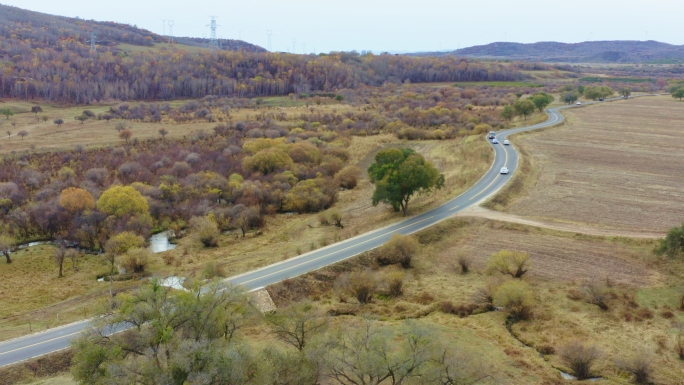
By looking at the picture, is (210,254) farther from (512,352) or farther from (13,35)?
(13,35)

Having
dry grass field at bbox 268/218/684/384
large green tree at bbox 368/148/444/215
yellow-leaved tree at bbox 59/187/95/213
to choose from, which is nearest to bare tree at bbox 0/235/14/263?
yellow-leaved tree at bbox 59/187/95/213

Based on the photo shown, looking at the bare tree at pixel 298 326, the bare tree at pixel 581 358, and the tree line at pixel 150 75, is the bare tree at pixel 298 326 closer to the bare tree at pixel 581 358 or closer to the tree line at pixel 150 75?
the bare tree at pixel 581 358

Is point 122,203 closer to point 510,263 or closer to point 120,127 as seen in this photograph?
point 510,263

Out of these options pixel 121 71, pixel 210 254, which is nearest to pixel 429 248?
pixel 210 254

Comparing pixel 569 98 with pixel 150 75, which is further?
pixel 150 75

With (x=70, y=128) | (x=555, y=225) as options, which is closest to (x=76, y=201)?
(x=555, y=225)

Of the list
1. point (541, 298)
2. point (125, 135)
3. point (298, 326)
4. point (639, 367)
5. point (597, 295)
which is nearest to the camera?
point (639, 367)

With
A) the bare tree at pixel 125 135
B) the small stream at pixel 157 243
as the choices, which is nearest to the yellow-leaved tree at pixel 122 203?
the small stream at pixel 157 243
